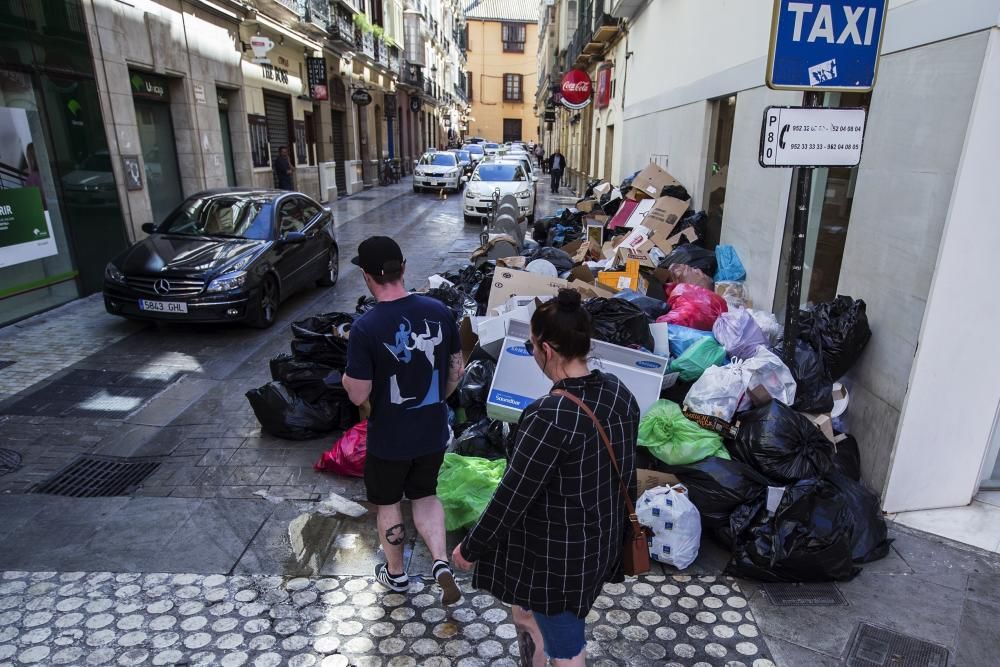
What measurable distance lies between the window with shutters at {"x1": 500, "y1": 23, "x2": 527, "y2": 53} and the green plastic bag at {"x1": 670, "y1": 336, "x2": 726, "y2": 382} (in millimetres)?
69053

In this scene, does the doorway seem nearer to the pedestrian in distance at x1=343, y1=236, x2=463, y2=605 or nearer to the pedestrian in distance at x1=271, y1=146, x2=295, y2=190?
the pedestrian in distance at x1=271, y1=146, x2=295, y2=190

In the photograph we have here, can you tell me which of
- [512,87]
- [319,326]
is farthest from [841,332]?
[512,87]

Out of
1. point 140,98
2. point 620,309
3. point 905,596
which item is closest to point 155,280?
point 620,309

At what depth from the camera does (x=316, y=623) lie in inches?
119

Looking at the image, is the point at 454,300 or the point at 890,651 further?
the point at 454,300

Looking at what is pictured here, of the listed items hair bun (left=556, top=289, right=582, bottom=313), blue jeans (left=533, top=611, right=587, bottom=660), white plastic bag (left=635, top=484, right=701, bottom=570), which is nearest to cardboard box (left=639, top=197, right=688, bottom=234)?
white plastic bag (left=635, top=484, right=701, bottom=570)

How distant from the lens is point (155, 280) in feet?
22.6

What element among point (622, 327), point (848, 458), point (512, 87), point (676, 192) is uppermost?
point (512, 87)

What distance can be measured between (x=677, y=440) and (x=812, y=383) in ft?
3.44

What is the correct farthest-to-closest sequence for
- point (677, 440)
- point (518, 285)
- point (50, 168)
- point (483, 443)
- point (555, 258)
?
point (555, 258) → point (50, 168) → point (518, 285) → point (483, 443) → point (677, 440)

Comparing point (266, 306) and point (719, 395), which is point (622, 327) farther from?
point (266, 306)

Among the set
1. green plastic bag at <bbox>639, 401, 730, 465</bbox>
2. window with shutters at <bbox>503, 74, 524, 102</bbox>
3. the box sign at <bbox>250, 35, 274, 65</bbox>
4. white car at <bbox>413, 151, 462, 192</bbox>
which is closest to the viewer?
green plastic bag at <bbox>639, 401, 730, 465</bbox>

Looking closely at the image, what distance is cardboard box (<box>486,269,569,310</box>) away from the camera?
5.75 metres

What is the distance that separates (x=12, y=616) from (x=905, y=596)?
14.5 feet
